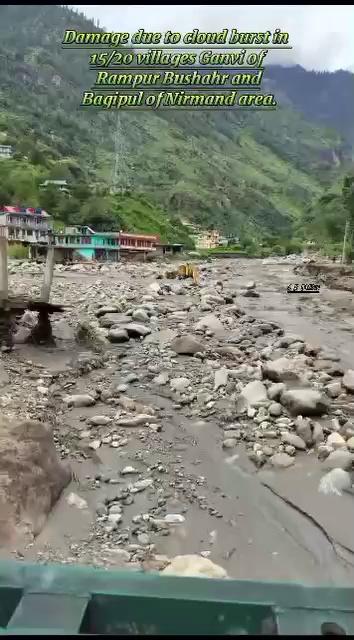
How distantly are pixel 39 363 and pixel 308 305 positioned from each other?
1886 millimetres

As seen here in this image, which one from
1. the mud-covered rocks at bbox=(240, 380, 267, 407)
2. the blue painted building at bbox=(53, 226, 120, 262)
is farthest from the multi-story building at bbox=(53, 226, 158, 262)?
the mud-covered rocks at bbox=(240, 380, 267, 407)

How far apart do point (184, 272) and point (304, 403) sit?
112 cm

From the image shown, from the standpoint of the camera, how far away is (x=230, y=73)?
203 cm

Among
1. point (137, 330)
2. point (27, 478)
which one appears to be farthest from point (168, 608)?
point (137, 330)

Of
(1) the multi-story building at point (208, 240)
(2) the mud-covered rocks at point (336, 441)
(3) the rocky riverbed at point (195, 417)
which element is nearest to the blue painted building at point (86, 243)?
(3) the rocky riverbed at point (195, 417)

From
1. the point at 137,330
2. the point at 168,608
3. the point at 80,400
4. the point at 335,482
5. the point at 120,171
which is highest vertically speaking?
the point at 120,171

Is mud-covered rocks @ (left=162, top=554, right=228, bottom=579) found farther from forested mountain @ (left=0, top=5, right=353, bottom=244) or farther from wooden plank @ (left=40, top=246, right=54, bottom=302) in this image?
wooden plank @ (left=40, top=246, right=54, bottom=302)

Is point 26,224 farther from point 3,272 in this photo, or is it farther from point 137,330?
point 137,330

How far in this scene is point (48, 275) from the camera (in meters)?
3.18

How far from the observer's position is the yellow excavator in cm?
323

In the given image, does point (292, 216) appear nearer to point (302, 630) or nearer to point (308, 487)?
point (308, 487)

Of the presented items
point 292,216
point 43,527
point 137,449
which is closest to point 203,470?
point 137,449

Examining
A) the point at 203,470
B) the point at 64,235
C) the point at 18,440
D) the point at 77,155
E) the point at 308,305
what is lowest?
the point at 203,470

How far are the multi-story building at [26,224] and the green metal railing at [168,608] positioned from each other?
6.44 feet
